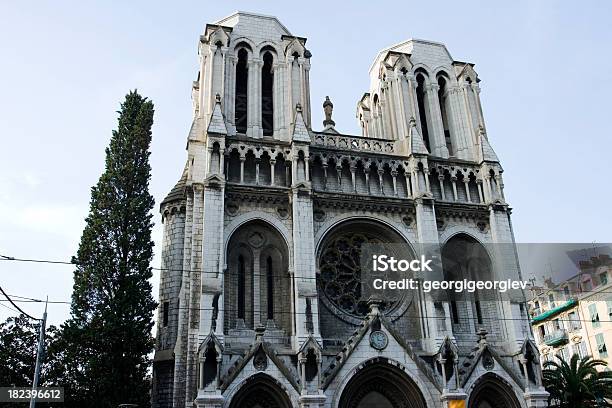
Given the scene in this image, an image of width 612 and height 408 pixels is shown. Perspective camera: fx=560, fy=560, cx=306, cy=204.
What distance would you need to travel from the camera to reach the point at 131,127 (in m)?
29.2

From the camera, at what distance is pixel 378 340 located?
915 inches

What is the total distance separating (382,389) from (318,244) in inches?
269

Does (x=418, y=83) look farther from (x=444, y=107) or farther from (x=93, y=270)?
(x=93, y=270)

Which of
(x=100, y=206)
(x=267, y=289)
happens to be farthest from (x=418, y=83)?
(x=100, y=206)

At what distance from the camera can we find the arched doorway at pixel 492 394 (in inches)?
942

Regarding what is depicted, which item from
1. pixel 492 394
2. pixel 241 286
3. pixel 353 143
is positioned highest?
pixel 353 143

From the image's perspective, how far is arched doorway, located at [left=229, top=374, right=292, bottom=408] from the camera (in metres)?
21.5

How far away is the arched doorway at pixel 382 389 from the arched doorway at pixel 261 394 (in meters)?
2.74

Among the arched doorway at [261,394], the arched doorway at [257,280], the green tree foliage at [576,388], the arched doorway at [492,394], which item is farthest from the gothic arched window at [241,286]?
the green tree foliage at [576,388]

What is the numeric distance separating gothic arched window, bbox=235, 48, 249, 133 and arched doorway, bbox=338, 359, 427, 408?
14.0 m

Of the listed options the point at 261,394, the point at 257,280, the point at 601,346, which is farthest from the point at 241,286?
the point at 601,346

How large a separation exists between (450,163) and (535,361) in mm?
10639

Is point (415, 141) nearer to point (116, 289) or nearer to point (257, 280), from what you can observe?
point (257, 280)

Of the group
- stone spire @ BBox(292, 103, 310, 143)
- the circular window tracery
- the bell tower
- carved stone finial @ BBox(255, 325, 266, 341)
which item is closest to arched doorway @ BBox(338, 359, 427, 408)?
the circular window tracery
